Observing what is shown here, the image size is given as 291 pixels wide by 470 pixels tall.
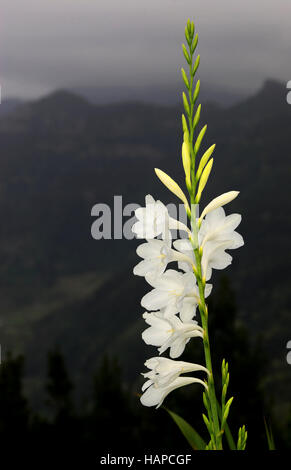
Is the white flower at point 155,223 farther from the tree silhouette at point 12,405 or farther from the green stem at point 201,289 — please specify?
the tree silhouette at point 12,405

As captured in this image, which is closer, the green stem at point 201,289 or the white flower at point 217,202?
the green stem at point 201,289

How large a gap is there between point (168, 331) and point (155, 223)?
59 cm

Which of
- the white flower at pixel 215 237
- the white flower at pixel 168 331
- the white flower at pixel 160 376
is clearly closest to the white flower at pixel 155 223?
the white flower at pixel 215 237

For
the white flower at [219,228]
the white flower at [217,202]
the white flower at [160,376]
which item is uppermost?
the white flower at [217,202]

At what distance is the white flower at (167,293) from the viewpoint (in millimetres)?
2957

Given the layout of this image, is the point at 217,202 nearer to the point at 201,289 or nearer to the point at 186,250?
the point at 186,250

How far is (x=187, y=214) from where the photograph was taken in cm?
295

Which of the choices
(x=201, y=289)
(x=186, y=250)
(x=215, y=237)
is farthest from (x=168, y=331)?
(x=215, y=237)

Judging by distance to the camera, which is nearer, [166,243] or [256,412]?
[166,243]

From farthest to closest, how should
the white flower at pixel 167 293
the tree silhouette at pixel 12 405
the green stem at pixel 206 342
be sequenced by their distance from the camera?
the tree silhouette at pixel 12 405 → the white flower at pixel 167 293 → the green stem at pixel 206 342

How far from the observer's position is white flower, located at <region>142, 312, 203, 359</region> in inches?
118
